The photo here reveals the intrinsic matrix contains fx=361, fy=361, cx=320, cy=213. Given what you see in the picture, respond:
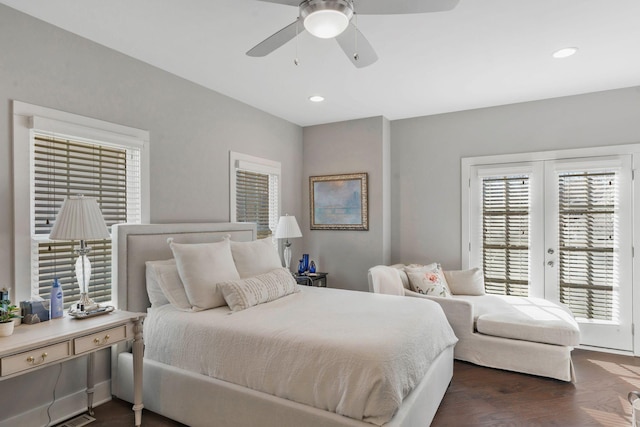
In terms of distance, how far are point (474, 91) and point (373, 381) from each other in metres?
3.13

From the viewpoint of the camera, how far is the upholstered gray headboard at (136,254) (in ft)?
8.63

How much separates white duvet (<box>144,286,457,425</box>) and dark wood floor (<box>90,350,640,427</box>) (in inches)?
17.8

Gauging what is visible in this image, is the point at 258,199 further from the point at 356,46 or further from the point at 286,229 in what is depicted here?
the point at 356,46

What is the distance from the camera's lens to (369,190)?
4.59 meters

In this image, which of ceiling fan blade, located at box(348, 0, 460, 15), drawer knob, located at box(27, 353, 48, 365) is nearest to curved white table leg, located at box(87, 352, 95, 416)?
drawer knob, located at box(27, 353, 48, 365)

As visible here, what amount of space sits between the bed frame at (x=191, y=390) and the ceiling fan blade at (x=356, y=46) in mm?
1960

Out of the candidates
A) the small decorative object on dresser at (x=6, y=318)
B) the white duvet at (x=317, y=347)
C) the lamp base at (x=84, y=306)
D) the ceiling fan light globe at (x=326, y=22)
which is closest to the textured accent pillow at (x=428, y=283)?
the white duvet at (x=317, y=347)

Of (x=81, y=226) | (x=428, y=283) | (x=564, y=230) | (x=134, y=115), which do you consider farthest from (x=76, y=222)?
(x=564, y=230)

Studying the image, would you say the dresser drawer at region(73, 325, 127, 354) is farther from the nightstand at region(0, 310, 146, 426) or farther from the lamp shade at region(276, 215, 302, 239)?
the lamp shade at region(276, 215, 302, 239)

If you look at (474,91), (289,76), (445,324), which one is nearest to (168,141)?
(289,76)

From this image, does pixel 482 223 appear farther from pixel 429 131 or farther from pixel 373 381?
pixel 373 381

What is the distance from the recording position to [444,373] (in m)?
2.60

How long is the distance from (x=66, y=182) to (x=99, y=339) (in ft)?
3.72

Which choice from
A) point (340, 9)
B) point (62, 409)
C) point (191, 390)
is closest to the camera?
point (340, 9)
